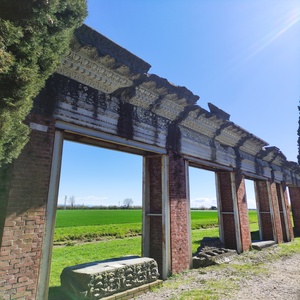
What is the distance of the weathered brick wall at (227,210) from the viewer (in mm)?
10219

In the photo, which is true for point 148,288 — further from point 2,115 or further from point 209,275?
point 2,115

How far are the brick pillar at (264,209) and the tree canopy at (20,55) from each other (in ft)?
46.6

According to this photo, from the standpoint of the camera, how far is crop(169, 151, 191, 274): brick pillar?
6.86m

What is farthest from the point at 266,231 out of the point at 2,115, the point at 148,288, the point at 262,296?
the point at 2,115

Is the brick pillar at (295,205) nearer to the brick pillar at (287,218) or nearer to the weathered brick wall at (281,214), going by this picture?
the brick pillar at (287,218)

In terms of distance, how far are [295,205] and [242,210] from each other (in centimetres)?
1149

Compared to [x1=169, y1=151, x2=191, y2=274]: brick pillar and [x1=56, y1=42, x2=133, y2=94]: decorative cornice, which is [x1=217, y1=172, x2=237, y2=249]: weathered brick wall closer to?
[x1=169, y1=151, x2=191, y2=274]: brick pillar

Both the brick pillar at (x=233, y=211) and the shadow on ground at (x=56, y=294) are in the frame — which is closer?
the shadow on ground at (x=56, y=294)

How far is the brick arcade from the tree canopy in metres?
1.39

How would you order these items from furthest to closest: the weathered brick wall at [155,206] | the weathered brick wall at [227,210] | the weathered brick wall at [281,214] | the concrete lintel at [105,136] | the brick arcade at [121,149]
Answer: the weathered brick wall at [281,214] → the weathered brick wall at [227,210] → the weathered brick wall at [155,206] → the concrete lintel at [105,136] → the brick arcade at [121,149]

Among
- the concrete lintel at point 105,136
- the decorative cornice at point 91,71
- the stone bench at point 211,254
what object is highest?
the decorative cornice at point 91,71

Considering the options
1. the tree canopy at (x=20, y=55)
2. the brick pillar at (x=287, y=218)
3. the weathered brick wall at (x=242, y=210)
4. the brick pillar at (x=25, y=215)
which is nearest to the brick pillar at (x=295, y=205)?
the brick pillar at (x=287, y=218)

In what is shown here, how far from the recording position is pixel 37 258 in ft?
13.3

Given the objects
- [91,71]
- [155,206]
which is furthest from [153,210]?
[91,71]
